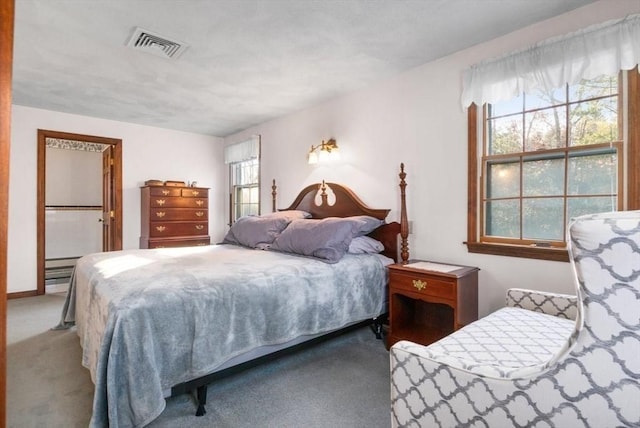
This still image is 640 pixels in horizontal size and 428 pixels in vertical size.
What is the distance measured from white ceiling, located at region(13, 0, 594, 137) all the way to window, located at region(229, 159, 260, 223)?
4.64ft

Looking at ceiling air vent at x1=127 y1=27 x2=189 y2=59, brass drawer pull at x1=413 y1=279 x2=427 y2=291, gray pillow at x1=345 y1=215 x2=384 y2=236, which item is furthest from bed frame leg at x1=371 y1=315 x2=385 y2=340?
ceiling air vent at x1=127 y1=27 x2=189 y2=59

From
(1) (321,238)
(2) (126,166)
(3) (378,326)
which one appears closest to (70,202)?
(2) (126,166)

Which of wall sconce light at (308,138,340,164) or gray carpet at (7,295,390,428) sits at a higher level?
wall sconce light at (308,138,340,164)

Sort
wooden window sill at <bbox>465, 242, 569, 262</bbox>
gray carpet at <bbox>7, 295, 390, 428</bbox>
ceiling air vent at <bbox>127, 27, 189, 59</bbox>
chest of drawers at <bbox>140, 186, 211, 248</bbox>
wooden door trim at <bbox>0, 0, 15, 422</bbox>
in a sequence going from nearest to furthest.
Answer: wooden door trim at <bbox>0, 0, 15, 422</bbox>
gray carpet at <bbox>7, 295, 390, 428</bbox>
wooden window sill at <bbox>465, 242, 569, 262</bbox>
ceiling air vent at <bbox>127, 27, 189, 59</bbox>
chest of drawers at <bbox>140, 186, 211, 248</bbox>

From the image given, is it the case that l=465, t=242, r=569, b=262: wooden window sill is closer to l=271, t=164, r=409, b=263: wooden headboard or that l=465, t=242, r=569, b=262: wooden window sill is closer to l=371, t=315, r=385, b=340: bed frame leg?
l=271, t=164, r=409, b=263: wooden headboard

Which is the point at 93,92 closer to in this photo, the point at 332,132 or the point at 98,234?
the point at 332,132

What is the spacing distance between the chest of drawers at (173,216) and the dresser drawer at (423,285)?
11.0 feet

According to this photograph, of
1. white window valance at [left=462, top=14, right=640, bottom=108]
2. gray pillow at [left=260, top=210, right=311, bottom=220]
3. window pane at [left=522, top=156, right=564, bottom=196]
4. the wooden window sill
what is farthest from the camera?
gray pillow at [left=260, top=210, right=311, bottom=220]

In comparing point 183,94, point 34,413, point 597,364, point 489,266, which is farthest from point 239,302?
point 183,94

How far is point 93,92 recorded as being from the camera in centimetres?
353

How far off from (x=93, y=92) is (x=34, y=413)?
3082 millimetres

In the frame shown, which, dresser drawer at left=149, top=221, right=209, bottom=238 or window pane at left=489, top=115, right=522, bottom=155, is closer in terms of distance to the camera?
window pane at left=489, top=115, right=522, bottom=155

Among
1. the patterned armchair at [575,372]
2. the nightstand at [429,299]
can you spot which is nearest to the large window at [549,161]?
the nightstand at [429,299]

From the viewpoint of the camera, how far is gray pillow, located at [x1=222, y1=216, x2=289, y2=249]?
328 cm
